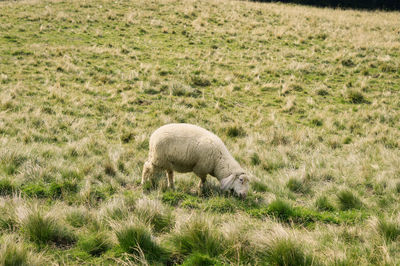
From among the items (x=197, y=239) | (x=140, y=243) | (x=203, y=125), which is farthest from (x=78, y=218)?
(x=203, y=125)

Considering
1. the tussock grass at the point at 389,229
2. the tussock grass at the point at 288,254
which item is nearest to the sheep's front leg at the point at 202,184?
the tussock grass at the point at 288,254

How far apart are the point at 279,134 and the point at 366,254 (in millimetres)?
6166

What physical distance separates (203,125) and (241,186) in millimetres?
4856

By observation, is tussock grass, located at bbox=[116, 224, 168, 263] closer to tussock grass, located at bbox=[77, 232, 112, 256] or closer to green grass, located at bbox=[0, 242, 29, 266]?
tussock grass, located at bbox=[77, 232, 112, 256]

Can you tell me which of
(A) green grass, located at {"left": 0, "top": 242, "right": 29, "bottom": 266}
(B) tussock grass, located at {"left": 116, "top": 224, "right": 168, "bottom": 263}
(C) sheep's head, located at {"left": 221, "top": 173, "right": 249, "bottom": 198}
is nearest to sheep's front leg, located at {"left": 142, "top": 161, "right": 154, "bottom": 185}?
(C) sheep's head, located at {"left": 221, "top": 173, "right": 249, "bottom": 198}

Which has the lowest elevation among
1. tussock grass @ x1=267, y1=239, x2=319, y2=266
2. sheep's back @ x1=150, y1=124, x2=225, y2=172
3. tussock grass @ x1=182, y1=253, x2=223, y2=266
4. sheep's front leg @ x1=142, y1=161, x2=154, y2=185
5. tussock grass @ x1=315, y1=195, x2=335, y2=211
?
tussock grass @ x1=315, y1=195, x2=335, y2=211

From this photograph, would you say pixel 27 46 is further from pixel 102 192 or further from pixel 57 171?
pixel 102 192

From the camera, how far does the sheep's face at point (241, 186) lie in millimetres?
5539

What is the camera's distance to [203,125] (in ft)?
33.6

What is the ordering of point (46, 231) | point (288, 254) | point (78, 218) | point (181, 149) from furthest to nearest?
point (181, 149) → point (78, 218) → point (46, 231) → point (288, 254)

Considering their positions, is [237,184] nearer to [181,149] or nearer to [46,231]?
[181,149]

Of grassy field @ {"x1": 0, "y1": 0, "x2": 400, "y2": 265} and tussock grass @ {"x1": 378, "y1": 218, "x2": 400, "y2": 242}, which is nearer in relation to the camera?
grassy field @ {"x1": 0, "y1": 0, "x2": 400, "y2": 265}

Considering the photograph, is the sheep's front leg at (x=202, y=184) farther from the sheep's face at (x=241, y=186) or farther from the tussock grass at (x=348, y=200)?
the tussock grass at (x=348, y=200)

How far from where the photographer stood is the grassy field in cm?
382
